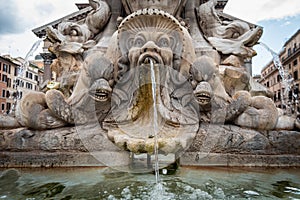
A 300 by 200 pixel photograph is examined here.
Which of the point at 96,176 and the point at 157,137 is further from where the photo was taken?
the point at 157,137

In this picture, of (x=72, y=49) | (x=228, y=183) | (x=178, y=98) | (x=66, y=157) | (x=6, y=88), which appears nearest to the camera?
(x=228, y=183)

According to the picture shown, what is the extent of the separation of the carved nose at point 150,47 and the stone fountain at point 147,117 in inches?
0.6

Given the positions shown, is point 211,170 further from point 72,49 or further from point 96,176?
point 72,49

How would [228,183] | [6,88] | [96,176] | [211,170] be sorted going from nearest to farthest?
[228,183], [96,176], [211,170], [6,88]

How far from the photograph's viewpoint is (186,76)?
4.51 metres

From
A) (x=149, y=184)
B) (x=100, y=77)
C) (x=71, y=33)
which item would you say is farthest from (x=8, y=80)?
(x=149, y=184)

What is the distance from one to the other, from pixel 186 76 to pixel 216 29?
2379 millimetres

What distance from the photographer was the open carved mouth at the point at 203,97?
4.08 meters

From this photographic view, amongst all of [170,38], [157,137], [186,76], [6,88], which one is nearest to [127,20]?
[170,38]

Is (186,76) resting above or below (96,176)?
above

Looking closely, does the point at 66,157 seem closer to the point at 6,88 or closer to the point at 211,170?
the point at 211,170

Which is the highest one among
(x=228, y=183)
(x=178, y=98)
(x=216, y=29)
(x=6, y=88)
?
(x=6, y=88)

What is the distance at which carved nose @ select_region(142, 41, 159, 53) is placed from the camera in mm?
3992

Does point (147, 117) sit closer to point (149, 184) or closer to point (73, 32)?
point (149, 184)
